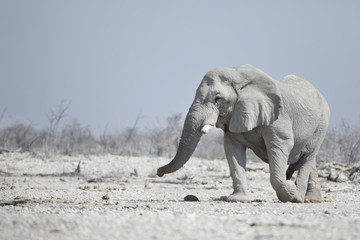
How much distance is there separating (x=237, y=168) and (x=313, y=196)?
167 centimetres

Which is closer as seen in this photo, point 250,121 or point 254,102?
point 250,121

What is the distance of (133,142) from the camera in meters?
31.9

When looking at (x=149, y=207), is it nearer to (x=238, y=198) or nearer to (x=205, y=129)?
(x=205, y=129)

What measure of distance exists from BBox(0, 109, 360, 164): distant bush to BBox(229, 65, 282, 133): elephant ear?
13252 mm

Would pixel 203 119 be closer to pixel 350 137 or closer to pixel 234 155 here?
pixel 234 155

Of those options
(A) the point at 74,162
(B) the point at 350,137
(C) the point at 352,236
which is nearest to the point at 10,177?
(A) the point at 74,162

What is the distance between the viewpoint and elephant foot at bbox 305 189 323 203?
10320 millimetres

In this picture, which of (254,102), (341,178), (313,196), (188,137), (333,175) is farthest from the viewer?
(333,175)

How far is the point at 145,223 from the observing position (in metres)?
5.65

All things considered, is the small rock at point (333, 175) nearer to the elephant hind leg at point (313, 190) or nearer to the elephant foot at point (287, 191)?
the elephant hind leg at point (313, 190)

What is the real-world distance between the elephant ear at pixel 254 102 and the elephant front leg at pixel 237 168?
479 mm

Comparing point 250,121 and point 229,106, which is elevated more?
point 229,106

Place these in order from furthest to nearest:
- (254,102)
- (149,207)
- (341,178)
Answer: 1. (341,178)
2. (254,102)
3. (149,207)

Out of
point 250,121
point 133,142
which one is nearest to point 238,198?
point 250,121
